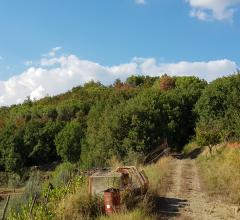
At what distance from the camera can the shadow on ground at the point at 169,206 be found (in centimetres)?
1513

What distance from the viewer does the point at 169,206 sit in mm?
16344

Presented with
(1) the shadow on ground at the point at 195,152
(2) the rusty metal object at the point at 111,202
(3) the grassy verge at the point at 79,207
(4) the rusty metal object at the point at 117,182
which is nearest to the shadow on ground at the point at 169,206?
(3) the grassy verge at the point at 79,207

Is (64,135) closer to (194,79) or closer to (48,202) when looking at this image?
(194,79)

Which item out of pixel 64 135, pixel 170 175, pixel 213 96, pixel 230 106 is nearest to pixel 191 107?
pixel 213 96

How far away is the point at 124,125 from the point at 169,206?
94.9 feet

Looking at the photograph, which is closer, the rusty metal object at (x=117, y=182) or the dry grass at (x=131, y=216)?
the dry grass at (x=131, y=216)

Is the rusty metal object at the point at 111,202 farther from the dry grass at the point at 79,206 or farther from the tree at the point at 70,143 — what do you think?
the tree at the point at 70,143

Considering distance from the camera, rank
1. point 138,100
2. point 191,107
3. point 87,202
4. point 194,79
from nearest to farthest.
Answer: point 87,202, point 138,100, point 191,107, point 194,79

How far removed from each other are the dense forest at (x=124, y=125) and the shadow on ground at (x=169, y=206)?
1846 cm

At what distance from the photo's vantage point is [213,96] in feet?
180

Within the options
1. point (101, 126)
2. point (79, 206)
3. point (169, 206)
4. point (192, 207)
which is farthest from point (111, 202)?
point (101, 126)

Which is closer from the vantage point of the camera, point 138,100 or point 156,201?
point 156,201

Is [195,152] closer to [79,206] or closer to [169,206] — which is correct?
[169,206]

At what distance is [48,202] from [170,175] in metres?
11.4
